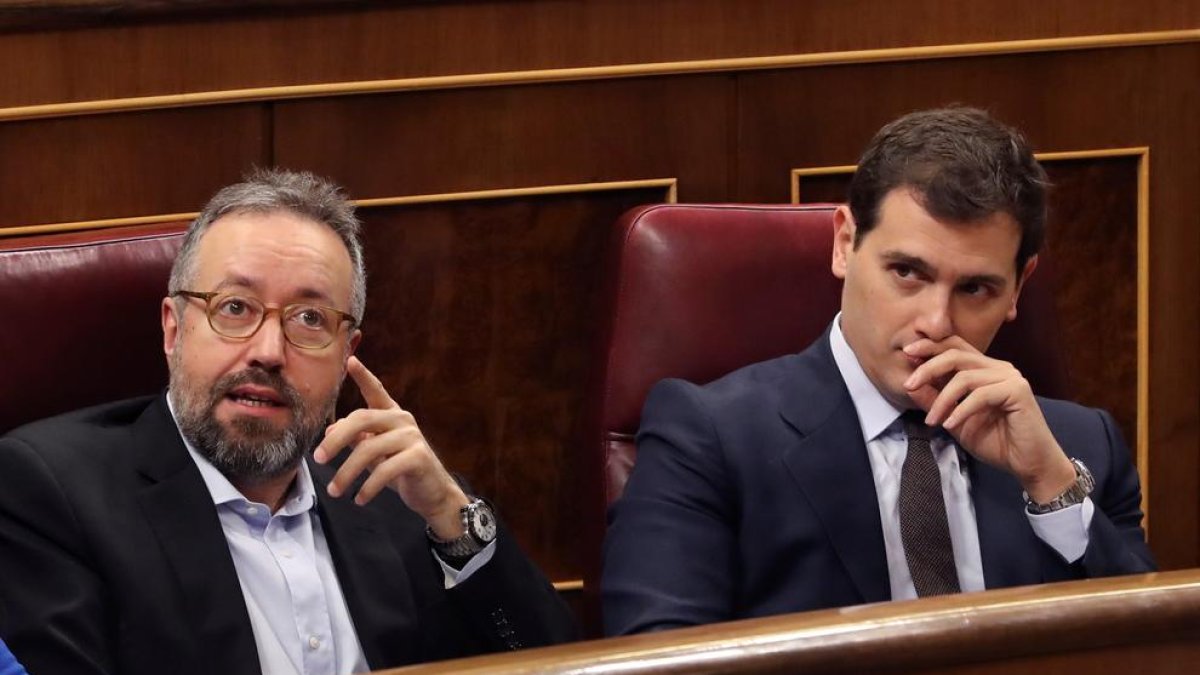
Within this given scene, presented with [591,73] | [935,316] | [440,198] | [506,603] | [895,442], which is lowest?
[506,603]

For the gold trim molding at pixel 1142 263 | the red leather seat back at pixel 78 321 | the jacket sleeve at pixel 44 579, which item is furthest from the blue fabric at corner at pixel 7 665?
the gold trim molding at pixel 1142 263

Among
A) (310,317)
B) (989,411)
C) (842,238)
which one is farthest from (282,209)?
(989,411)

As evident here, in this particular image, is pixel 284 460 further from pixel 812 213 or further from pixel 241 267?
pixel 812 213

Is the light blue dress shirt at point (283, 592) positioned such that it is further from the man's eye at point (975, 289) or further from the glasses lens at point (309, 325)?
the man's eye at point (975, 289)

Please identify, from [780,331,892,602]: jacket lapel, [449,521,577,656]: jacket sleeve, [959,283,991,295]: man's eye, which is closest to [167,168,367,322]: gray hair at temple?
[449,521,577,656]: jacket sleeve

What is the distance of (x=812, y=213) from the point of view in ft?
5.02

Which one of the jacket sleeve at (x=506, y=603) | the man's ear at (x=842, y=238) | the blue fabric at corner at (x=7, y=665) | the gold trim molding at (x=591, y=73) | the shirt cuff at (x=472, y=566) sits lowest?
the jacket sleeve at (x=506, y=603)

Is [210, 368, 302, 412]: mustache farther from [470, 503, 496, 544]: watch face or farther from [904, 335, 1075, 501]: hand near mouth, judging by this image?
[904, 335, 1075, 501]: hand near mouth

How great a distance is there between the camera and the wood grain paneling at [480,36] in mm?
1546

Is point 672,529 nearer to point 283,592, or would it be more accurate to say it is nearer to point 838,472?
point 838,472

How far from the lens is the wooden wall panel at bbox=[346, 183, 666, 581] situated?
1.66 metres

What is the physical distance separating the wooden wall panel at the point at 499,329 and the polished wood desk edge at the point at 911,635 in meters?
0.83

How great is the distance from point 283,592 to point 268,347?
0.18 m

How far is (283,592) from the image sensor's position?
1276mm
